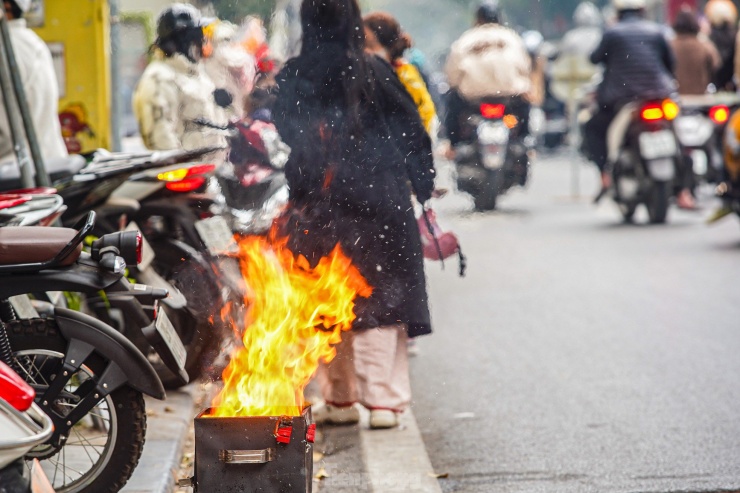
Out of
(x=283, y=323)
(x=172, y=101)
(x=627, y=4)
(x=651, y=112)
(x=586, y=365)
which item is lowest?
(x=586, y=365)

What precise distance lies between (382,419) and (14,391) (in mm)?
2968

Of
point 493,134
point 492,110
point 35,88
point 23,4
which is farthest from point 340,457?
point 492,110

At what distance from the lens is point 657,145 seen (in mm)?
12797

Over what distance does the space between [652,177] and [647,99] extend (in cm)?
80

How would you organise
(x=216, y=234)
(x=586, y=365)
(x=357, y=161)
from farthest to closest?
1. (x=586, y=365)
2. (x=216, y=234)
3. (x=357, y=161)

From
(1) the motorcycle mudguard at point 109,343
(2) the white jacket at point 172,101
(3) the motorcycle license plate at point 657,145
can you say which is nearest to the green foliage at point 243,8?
(2) the white jacket at point 172,101

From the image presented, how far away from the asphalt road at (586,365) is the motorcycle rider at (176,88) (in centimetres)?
133

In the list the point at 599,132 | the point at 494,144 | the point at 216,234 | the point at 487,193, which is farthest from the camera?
the point at 599,132

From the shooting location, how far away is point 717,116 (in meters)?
14.7

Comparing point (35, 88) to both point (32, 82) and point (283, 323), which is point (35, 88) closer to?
point (32, 82)

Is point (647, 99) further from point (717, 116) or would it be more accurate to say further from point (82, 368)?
point (82, 368)

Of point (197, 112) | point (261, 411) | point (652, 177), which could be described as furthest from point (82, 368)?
point (652, 177)

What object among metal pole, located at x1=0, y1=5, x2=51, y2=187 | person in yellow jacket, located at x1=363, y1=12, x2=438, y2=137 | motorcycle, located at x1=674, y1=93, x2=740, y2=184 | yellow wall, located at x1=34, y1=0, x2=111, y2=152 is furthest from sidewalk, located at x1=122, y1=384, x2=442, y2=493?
motorcycle, located at x1=674, y1=93, x2=740, y2=184

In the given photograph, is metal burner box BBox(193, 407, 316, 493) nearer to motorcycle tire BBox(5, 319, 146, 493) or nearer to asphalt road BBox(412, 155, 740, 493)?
motorcycle tire BBox(5, 319, 146, 493)
